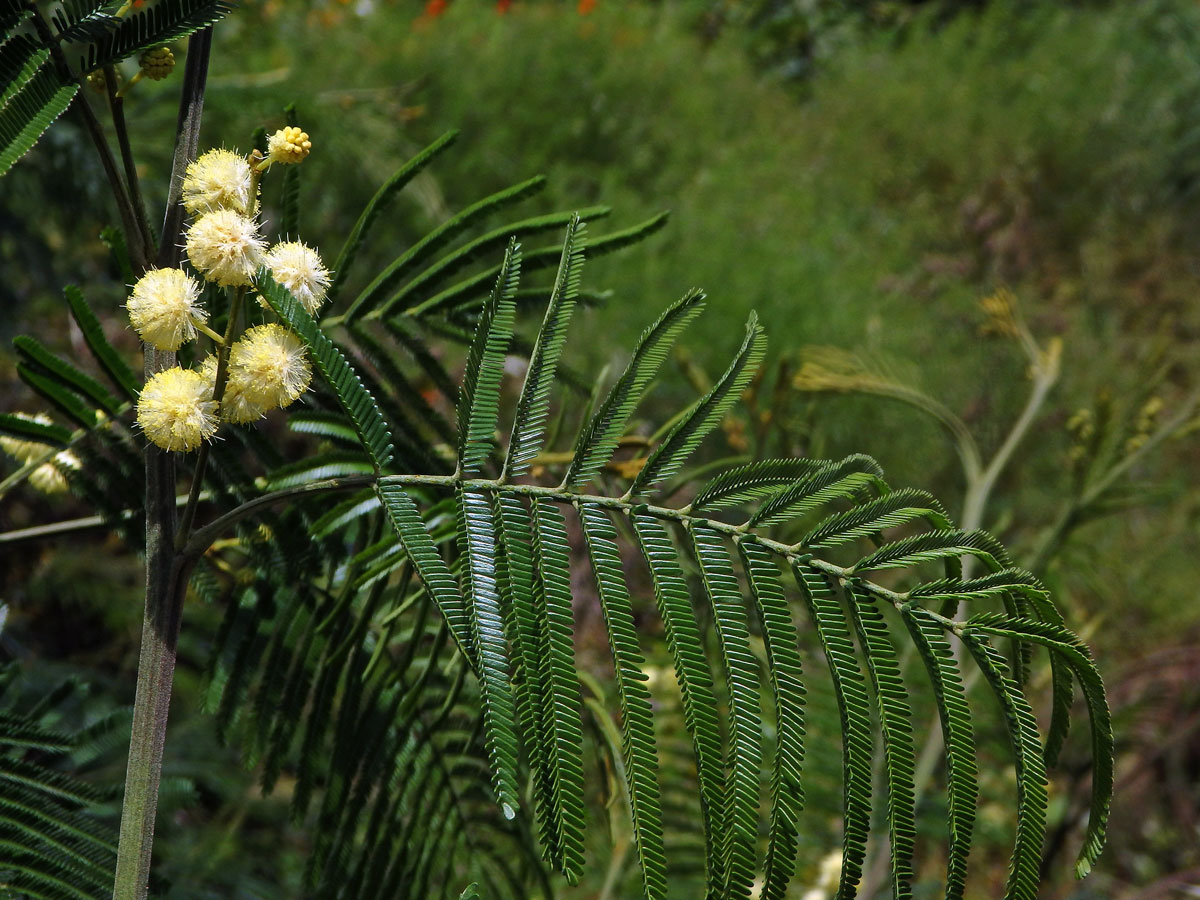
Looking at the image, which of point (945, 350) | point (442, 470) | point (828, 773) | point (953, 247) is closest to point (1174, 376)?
point (953, 247)

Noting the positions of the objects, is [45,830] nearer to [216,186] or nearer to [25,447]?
[25,447]

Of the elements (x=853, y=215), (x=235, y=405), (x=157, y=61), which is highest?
(x=157, y=61)

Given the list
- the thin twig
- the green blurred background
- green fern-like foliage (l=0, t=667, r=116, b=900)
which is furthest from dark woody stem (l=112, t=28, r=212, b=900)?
the green blurred background

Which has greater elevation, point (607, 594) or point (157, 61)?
point (157, 61)

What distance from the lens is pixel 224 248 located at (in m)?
0.40

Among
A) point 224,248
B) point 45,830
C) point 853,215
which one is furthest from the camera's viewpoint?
point 853,215

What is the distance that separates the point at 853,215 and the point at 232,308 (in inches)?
Answer: 201

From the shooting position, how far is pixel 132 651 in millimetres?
1792

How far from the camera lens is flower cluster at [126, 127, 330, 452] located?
0.41 metres

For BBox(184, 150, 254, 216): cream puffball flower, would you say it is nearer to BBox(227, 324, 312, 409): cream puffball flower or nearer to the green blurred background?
BBox(227, 324, 312, 409): cream puffball flower

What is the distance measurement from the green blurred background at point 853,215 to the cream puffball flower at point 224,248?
0.64 metres

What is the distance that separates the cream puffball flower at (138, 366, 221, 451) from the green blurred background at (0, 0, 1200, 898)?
0.64 m

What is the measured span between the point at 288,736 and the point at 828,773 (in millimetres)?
552

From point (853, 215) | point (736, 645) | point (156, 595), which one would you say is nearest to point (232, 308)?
point (156, 595)
